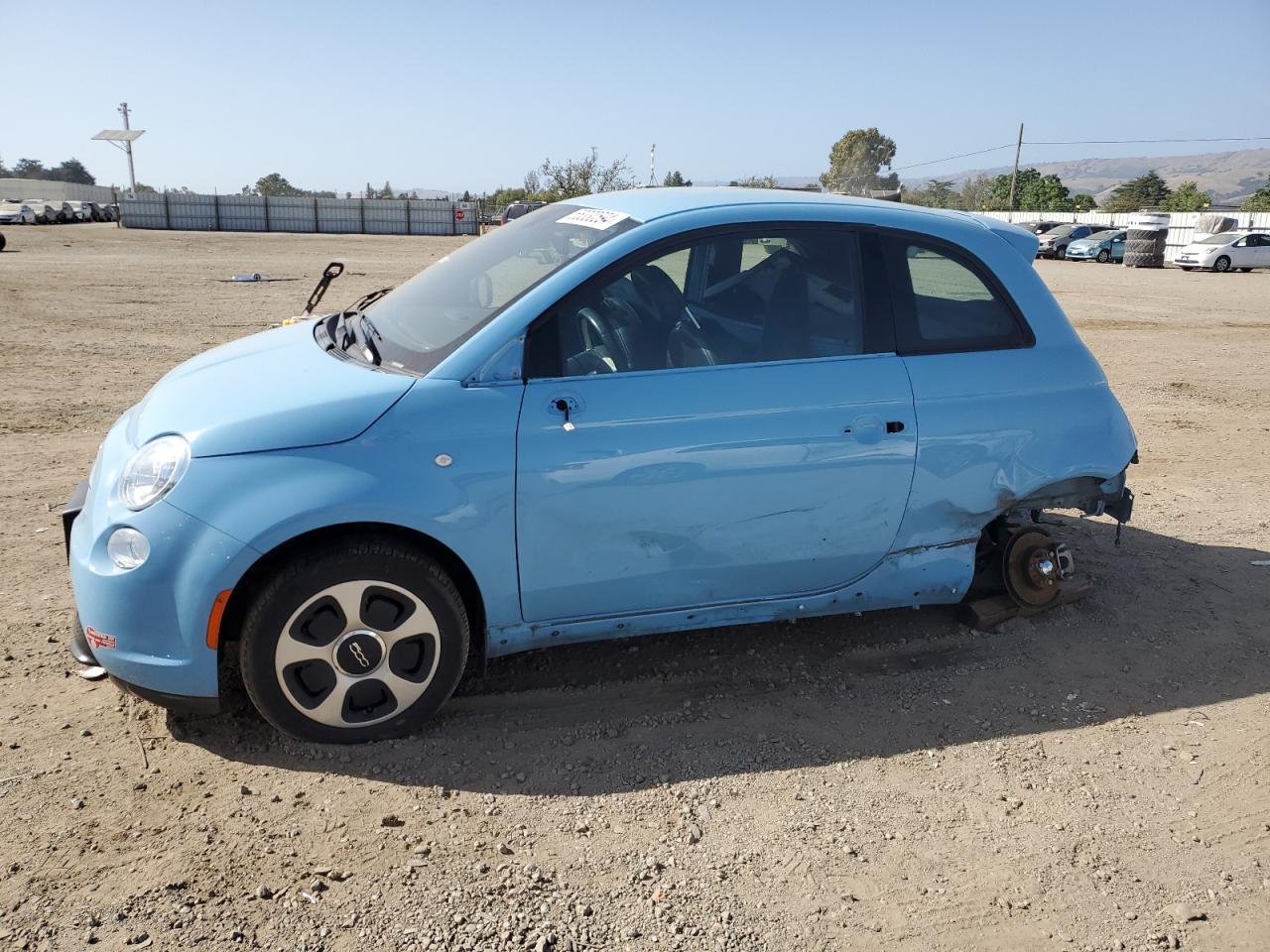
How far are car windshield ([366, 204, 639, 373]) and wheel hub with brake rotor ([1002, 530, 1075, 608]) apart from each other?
2.24 meters

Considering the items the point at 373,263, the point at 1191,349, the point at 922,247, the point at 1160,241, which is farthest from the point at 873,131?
the point at 922,247

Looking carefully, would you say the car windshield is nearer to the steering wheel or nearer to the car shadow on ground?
the steering wheel

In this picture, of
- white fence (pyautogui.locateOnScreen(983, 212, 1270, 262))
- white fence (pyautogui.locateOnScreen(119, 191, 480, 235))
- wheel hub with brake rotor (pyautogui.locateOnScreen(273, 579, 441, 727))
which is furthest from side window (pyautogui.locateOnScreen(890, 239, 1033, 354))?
white fence (pyautogui.locateOnScreen(119, 191, 480, 235))

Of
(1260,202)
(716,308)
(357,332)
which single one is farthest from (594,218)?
(1260,202)

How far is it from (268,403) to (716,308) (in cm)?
167

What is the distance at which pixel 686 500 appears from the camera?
11.2 feet

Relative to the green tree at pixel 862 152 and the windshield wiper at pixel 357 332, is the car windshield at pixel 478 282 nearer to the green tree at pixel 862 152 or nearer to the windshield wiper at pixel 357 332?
the windshield wiper at pixel 357 332

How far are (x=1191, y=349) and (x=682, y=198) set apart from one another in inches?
460

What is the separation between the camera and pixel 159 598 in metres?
3.00

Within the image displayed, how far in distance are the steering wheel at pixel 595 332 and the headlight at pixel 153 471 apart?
137 centimetres

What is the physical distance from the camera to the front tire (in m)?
3.07

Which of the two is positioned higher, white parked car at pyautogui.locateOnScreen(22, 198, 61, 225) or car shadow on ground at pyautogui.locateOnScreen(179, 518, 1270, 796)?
white parked car at pyautogui.locateOnScreen(22, 198, 61, 225)

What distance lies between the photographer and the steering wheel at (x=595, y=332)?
11.2 feet

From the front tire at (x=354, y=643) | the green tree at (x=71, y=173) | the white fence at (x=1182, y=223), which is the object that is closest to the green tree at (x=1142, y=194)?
the white fence at (x=1182, y=223)
